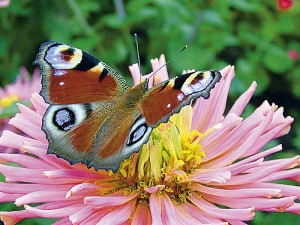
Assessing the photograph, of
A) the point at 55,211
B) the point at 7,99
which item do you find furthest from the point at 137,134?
the point at 7,99

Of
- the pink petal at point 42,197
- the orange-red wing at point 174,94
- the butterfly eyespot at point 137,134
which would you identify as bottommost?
the pink petal at point 42,197

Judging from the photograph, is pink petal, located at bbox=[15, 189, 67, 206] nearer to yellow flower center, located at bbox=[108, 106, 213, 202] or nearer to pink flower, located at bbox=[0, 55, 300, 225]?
pink flower, located at bbox=[0, 55, 300, 225]

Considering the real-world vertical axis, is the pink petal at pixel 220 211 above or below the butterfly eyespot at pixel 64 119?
below

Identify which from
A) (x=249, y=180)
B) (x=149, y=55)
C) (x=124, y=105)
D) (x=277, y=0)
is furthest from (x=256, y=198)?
(x=277, y=0)

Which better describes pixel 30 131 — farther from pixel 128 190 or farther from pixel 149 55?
pixel 149 55

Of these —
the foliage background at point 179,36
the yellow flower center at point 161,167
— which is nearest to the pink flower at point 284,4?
the foliage background at point 179,36

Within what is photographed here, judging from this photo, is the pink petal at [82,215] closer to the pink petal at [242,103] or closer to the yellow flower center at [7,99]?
the pink petal at [242,103]

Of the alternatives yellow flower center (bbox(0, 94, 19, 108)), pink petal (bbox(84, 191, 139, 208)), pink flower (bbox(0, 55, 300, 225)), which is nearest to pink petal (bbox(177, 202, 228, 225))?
pink flower (bbox(0, 55, 300, 225))

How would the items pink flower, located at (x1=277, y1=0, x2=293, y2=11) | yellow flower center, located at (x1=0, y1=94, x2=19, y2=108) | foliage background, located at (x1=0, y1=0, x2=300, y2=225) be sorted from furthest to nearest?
pink flower, located at (x1=277, y1=0, x2=293, y2=11), foliage background, located at (x1=0, y1=0, x2=300, y2=225), yellow flower center, located at (x1=0, y1=94, x2=19, y2=108)
